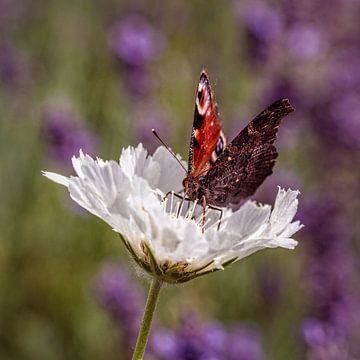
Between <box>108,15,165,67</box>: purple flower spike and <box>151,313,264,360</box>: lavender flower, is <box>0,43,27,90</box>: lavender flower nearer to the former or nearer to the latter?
<box>108,15,165,67</box>: purple flower spike

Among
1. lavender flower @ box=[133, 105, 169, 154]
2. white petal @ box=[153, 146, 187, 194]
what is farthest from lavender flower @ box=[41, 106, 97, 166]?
white petal @ box=[153, 146, 187, 194]

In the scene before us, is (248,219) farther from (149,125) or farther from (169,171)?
(149,125)

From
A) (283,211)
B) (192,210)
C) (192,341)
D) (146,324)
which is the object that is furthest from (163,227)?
(192,341)

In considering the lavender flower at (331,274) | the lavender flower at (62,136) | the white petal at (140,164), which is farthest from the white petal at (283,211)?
the lavender flower at (62,136)

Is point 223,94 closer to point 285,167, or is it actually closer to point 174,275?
point 285,167

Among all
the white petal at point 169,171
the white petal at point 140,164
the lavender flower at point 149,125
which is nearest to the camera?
the white petal at point 140,164

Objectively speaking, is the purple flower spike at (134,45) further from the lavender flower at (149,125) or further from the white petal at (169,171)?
the white petal at (169,171)

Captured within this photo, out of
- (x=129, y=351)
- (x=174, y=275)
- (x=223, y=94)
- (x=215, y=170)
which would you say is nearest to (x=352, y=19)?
(x=223, y=94)
